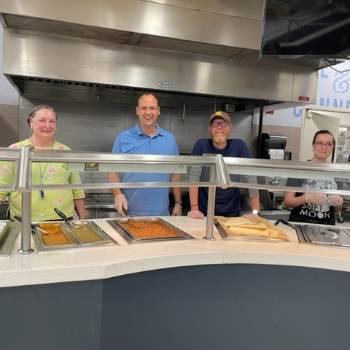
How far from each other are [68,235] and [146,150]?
2.94 ft

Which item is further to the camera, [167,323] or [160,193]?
[160,193]

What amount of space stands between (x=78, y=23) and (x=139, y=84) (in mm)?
606

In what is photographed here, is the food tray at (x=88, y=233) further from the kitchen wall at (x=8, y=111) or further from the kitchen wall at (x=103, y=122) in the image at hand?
→ the kitchen wall at (x=8, y=111)

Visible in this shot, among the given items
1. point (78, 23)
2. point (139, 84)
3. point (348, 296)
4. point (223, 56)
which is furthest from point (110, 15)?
point (348, 296)

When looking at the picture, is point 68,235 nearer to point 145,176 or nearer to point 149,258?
point 149,258

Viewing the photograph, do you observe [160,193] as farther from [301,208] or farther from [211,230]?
[301,208]

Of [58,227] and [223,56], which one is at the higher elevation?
[223,56]

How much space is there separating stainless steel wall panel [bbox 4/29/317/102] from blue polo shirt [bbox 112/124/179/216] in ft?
1.98

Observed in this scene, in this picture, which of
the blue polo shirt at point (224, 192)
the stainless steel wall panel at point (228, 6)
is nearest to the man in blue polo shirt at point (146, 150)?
the blue polo shirt at point (224, 192)

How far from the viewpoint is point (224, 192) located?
2.21 meters

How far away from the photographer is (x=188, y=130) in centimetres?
371

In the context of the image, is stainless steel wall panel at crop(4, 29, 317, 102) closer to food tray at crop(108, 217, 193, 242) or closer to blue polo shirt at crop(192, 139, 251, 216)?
blue polo shirt at crop(192, 139, 251, 216)

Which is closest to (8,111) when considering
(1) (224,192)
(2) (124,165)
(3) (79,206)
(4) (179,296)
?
(3) (79,206)

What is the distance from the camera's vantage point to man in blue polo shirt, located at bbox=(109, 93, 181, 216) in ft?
7.07
